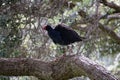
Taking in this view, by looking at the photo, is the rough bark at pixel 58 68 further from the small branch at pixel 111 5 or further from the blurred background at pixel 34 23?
the small branch at pixel 111 5

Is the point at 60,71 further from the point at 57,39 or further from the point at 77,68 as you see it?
the point at 57,39

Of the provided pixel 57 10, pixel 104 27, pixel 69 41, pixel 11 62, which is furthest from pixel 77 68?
pixel 104 27

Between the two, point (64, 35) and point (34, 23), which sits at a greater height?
point (64, 35)

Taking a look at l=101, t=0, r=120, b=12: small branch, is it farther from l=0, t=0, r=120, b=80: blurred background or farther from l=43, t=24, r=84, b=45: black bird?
l=43, t=24, r=84, b=45: black bird

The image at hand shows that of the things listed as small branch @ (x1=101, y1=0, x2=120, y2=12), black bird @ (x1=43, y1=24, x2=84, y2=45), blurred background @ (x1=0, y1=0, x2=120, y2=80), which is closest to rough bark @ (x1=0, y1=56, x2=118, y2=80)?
black bird @ (x1=43, y1=24, x2=84, y2=45)

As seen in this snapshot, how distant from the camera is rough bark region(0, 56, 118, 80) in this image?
9.93ft

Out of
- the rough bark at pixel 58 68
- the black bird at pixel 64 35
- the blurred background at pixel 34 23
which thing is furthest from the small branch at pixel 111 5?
the rough bark at pixel 58 68

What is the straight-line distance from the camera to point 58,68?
11.4ft

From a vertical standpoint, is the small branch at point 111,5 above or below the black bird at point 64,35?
below

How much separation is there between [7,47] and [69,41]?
2.98 feet

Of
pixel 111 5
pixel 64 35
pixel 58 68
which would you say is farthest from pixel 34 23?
pixel 111 5

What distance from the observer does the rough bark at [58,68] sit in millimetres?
3025

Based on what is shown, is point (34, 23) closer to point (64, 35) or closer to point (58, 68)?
point (64, 35)

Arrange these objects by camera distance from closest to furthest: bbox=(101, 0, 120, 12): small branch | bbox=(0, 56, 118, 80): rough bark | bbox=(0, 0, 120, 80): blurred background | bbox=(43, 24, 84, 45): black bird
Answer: bbox=(0, 56, 118, 80): rough bark → bbox=(43, 24, 84, 45): black bird → bbox=(0, 0, 120, 80): blurred background → bbox=(101, 0, 120, 12): small branch
